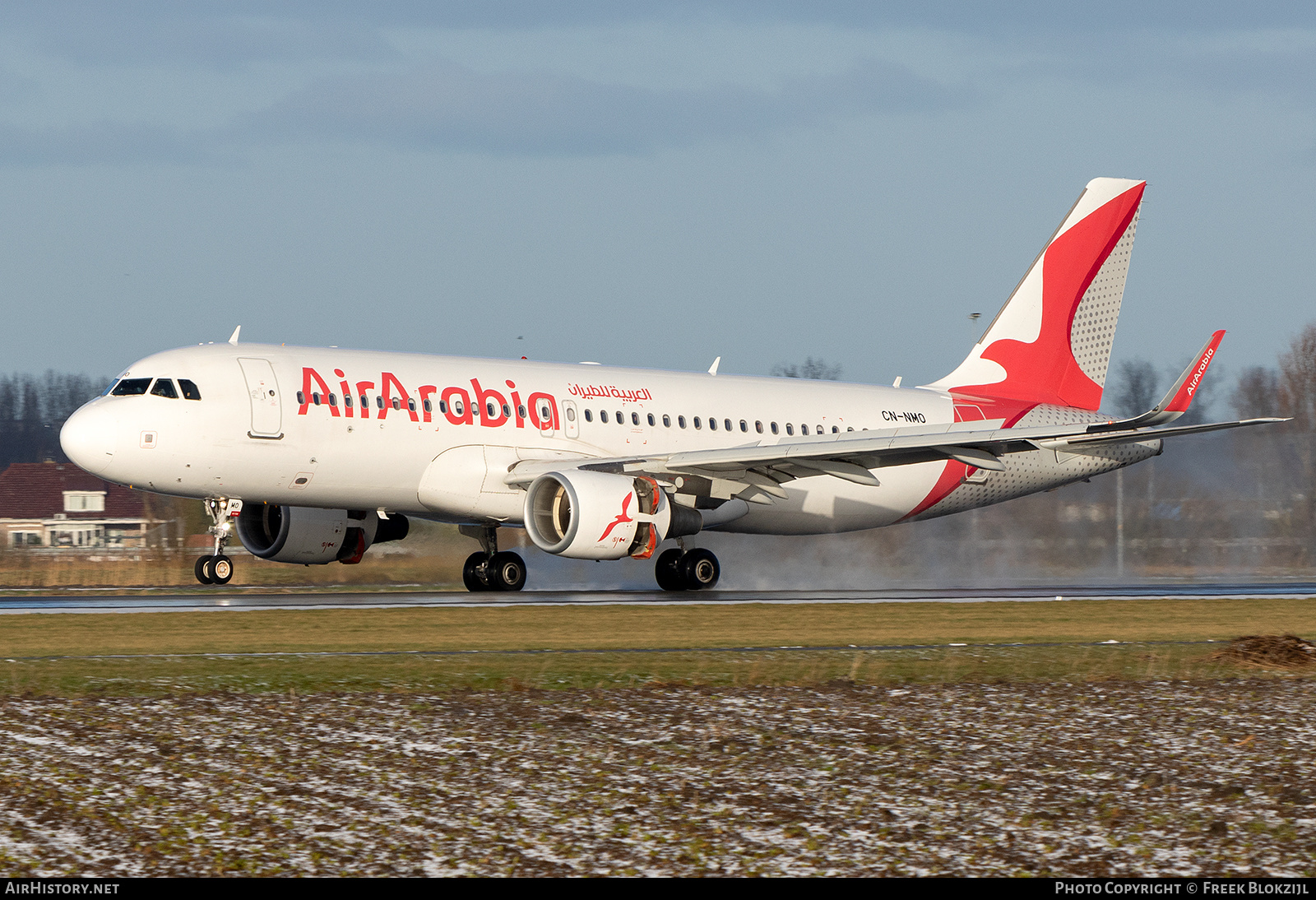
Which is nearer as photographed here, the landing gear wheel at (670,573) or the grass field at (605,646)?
the grass field at (605,646)

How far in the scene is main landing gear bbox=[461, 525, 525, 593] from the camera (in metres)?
28.6

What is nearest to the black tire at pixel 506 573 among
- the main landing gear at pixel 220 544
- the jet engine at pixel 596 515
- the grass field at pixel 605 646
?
the jet engine at pixel 596 515

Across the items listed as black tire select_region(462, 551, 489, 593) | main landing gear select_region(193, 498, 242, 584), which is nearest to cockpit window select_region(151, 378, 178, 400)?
main landing gear select_region(193, 498, 242, 584)

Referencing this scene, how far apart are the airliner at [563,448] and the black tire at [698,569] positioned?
1.4 inches

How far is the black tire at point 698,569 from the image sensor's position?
2853cm

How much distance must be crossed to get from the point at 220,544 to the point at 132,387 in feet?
10.2

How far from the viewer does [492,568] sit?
28609 millimetres

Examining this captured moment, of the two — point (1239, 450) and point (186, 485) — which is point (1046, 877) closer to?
point (186, 485)

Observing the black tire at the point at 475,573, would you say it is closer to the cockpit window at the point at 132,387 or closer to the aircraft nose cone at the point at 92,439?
the cockpit window at the point at 132,387

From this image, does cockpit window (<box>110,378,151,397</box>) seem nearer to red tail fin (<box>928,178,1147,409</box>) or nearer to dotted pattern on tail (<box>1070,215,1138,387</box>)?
red tail fin (<box>928,178,1147,409</box>)

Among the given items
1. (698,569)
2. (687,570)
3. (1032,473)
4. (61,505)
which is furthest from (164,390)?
(61,505)

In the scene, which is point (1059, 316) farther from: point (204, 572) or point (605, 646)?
point (605, 646)

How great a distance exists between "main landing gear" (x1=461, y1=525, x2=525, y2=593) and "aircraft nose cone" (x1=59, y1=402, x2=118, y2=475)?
6.97 metres
